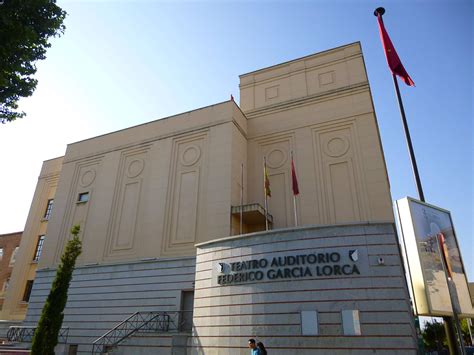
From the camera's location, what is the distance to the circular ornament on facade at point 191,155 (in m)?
24.3

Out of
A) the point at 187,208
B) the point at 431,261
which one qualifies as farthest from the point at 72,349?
the point at 431,261

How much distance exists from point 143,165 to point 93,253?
6967 millimetres

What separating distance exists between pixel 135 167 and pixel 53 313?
13.2m

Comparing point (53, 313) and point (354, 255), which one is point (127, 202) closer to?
point (53, 313)

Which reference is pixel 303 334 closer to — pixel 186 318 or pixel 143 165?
pixel 186 318

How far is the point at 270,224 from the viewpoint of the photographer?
22500mm

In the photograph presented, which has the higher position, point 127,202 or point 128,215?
point 127,202

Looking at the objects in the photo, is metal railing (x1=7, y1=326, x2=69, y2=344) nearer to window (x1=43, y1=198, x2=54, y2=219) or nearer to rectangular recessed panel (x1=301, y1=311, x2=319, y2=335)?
window (x1=43, y1=198, x2=54, y2=219)

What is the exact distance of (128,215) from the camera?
24531mm

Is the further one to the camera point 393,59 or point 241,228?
point 241,228

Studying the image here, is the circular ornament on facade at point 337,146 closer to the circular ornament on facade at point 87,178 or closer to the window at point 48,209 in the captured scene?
the circular ornament on facade at point 87,178

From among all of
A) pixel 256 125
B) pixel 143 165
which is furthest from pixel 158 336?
pixel 256 125

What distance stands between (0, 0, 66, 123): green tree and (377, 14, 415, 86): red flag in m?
11.4

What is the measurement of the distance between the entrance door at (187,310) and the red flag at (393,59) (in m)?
14.9
